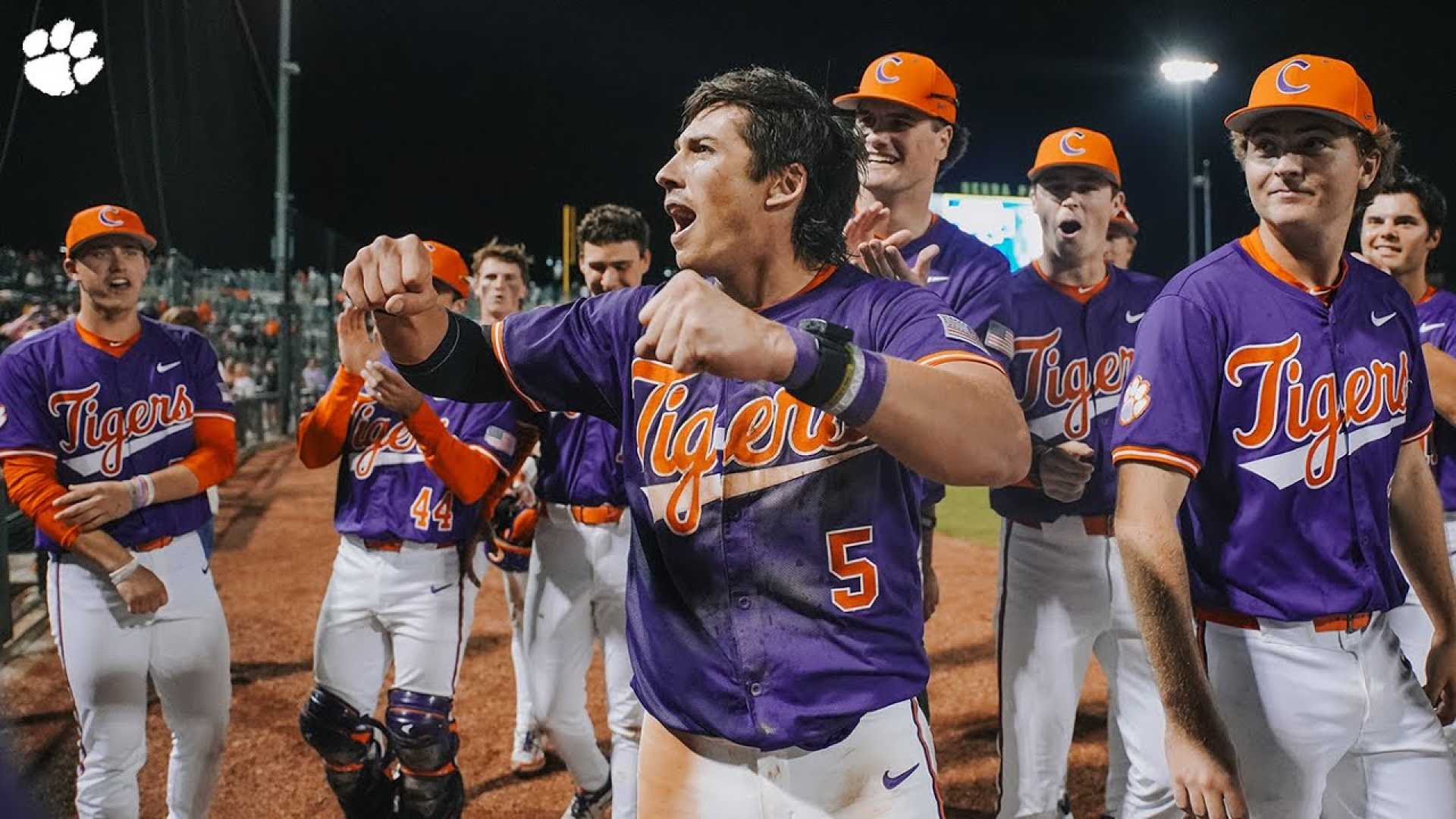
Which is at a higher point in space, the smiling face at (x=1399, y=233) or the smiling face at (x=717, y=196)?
the smiling face at (x=1399, y=233)

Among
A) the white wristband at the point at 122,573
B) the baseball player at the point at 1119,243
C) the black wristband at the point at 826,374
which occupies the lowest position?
the white wristband at the point at 122,573

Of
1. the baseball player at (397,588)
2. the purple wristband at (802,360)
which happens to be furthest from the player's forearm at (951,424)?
the baseball player at (397,588)

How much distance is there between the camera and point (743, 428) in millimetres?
1938

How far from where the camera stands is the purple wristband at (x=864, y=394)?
1496 mm

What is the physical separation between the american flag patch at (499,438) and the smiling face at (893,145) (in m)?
1.71

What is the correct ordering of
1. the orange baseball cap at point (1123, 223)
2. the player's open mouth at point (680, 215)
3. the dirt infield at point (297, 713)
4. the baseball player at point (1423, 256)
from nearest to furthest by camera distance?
the player's open mouth at point (680, 215)
the baseball player at point (1423, 256)
the dirt infield at point (297, 713)
the orange baseball cap at point (1123, 223)

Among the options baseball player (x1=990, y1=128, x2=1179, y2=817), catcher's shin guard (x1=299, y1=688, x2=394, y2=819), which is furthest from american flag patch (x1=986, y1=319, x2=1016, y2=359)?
catcher's shin guard (x1=299, y1=688, x2=394, y2=819)

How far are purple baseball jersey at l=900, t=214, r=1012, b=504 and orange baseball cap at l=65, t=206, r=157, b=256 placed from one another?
9.24ft

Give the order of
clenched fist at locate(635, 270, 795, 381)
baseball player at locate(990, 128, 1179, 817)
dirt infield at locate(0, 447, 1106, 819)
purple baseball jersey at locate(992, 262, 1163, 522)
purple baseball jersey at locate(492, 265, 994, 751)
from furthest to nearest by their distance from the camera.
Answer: dirt infield at locate(0, 447, 1106, 819) → purple baseball jersey at locate(992, 262, 1163, 522) → baseball player at locate(990, 128, 1179, 817) → purple baseball jersey at locate(492, 265, 994, 751) → clenched fist at locate(635, 270, 795, 381)

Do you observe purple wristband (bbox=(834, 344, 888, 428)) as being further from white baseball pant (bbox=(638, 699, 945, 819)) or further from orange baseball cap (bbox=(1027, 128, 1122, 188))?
orange baseball cap (bbox=(1027, 128, 1122, 188))

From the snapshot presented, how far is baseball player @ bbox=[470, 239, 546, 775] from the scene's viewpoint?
4844 millimetres

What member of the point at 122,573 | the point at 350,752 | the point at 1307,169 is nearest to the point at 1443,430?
the point at 1307,169

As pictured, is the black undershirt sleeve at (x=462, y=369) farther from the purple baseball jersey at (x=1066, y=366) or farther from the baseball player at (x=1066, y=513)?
the purple baseball jersey at (x=1066, y=366)

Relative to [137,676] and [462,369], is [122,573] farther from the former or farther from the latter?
[462,369]
